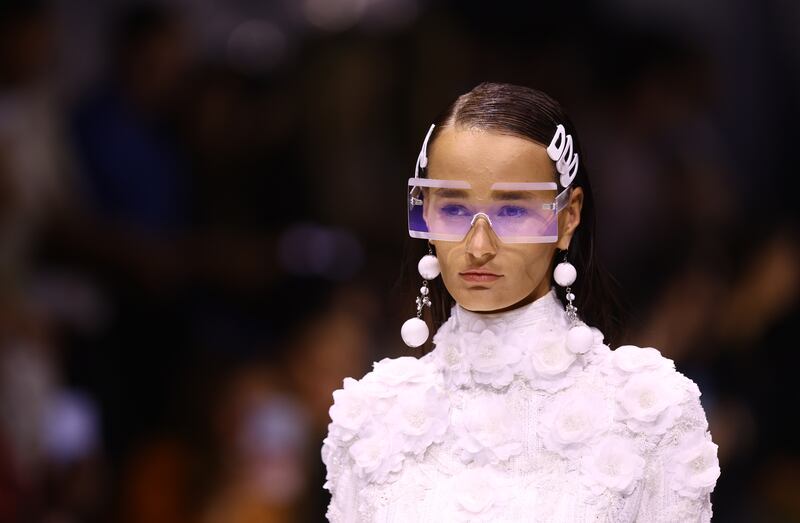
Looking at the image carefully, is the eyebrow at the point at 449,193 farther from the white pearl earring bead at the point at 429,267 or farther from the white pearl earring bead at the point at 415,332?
the white pearl earring bead at the point at 415,332

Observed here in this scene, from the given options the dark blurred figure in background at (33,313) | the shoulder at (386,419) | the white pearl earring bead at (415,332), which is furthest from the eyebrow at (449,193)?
the dark blurred figure in background at (33,313)

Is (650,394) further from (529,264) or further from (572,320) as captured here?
(529,264)

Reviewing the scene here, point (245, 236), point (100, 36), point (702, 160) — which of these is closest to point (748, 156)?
point (702, 160)

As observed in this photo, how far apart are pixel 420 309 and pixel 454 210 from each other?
0.71ft

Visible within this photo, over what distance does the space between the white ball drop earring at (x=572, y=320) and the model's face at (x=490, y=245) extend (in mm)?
38

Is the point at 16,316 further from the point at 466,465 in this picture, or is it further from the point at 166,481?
the point at 466,465

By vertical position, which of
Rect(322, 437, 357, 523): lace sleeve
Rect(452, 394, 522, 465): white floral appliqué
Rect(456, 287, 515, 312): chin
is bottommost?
Rect(322, 437, 357, 523): lace sleeve

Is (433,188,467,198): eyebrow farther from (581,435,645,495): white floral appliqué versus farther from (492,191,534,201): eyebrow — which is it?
(581,435,645,495): white floral appliqué

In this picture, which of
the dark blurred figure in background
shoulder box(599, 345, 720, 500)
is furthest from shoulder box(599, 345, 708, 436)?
the dark blurred figure in background

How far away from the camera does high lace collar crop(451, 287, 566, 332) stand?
115 inches

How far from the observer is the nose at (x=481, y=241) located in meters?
2.85

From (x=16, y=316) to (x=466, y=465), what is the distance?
2064mm

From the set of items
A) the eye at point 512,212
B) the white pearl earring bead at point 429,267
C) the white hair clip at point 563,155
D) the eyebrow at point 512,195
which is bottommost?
the white pearl earring bead at point 429,267

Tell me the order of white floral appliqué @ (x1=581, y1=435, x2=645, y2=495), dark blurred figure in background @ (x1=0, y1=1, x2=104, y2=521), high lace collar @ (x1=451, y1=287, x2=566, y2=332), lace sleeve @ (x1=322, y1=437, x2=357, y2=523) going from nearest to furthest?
white floral appliqué @ (x1=581, y1=435, x2=645, y2=495) → high lace collar @ (x1=451, y1=287, x2=566, y2=332) → lace sleeve @ (x1=322, y1=437, x2=357, y2=523) → dark blurred figure in background @ (x1=0, y1=1, x2=104, y2=521)
